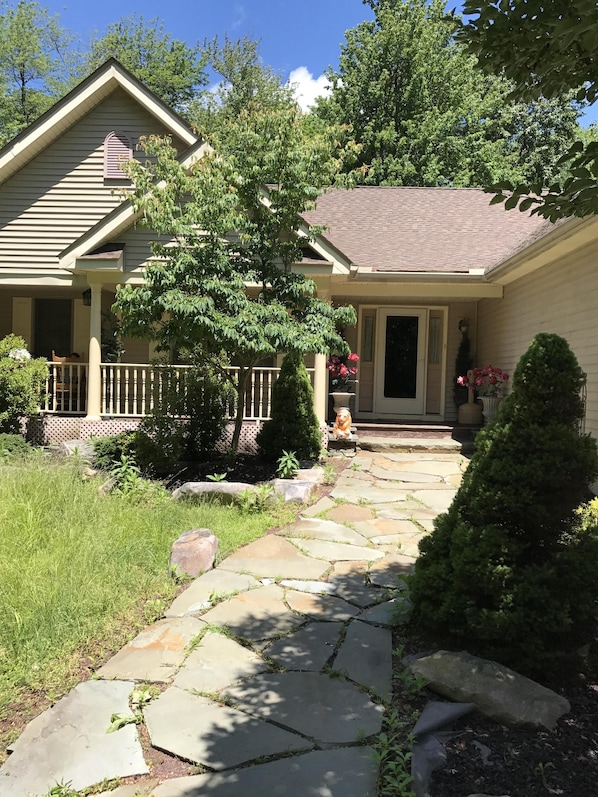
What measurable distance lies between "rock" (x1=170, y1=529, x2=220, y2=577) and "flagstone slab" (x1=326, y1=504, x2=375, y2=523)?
66.4 inches

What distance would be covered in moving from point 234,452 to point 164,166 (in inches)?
144

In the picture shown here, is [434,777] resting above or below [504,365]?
below

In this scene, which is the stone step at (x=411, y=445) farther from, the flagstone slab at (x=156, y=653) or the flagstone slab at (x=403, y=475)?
the flagstone slab at (x=156, y=653)

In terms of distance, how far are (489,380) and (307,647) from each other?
7833 millimetres

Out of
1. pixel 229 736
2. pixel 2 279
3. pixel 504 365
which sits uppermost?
pixel 2 279

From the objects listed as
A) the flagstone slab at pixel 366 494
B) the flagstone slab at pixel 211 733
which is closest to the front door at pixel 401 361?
Answer: the flagstone slab at pixel 366 494

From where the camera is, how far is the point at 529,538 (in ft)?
9.81

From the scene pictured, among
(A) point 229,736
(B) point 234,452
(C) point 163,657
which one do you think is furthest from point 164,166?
(A) point 229,736

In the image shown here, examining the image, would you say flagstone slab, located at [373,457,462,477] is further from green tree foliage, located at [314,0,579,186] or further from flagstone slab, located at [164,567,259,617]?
green tree foliage, located at [314,0,579,186]

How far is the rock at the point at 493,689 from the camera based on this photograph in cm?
240

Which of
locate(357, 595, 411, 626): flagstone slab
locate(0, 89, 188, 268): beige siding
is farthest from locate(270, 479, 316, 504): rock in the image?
locate(0, 89, 188, 268): beige siding

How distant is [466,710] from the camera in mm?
2455

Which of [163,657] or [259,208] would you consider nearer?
[163,657]

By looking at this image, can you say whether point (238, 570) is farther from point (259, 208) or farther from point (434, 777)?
point (259, 208)
